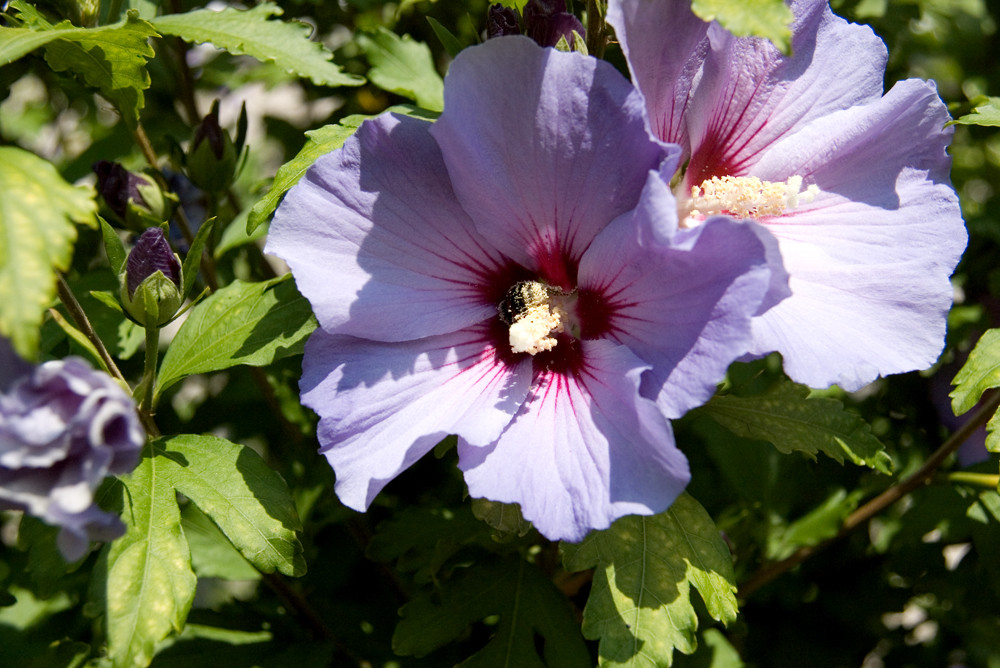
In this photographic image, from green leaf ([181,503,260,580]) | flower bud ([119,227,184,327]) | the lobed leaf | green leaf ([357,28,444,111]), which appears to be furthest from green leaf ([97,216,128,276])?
green leaf ([181,503,260,580])

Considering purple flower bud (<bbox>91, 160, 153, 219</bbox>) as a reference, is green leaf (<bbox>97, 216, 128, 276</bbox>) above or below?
above

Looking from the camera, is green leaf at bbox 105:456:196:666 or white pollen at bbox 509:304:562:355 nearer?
green leaf at bbox 105:456:196:666

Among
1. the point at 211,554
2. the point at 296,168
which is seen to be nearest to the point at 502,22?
the point at 296,168

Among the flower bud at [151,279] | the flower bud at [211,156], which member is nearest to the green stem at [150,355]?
the flower bud at [151,279]

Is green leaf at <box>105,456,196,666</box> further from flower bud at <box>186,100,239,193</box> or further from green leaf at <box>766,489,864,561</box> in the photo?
green leaf at <box>766,489,864,561</box>

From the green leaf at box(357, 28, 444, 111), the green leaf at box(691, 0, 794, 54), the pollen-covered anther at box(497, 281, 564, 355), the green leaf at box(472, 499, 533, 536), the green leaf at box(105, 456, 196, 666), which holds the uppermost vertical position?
the green leaf at box(691, 0, 794, 54)

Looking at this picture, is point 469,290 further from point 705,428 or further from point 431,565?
point 705,428

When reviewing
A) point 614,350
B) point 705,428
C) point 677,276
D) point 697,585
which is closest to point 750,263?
point 677,276

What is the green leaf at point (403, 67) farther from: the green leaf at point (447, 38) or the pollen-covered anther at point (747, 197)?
the pollen-covered anther at point (747, 197)
